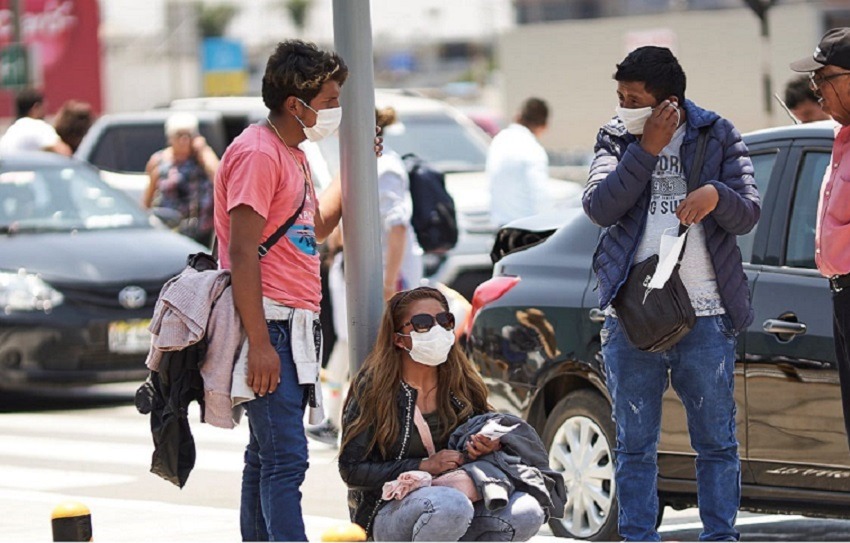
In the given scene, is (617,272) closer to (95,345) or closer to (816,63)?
(816,63)

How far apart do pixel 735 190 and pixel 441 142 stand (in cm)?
1224

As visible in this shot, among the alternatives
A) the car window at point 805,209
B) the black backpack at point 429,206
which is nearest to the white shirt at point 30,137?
the black backpack at point 429,206

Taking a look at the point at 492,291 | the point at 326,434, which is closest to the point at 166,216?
the point at 326,434

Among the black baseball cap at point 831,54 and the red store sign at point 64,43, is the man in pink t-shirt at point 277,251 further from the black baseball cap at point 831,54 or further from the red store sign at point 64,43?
the red store sign at point 64,43

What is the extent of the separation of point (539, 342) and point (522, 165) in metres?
5.31

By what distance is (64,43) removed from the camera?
40.0m

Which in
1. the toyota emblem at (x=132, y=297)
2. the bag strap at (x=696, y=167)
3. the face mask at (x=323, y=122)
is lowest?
the toyota emblem at (x=132, y=297)

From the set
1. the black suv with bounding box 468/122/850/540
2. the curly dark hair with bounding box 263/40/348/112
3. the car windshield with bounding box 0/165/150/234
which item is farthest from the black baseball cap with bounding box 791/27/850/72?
the car windshield with bounding box 0/165/150/234

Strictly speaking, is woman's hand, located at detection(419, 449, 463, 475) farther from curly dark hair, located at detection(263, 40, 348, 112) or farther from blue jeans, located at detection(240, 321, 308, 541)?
curly dark hair, located at detection(263, 40, 348, 112)

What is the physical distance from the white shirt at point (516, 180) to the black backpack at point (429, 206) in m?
2.20

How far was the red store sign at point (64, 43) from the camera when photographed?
129 feet

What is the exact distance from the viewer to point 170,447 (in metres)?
6.12

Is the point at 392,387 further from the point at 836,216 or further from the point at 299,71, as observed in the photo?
the point at 836,216

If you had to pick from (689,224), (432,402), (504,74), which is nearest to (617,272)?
(689,224)
